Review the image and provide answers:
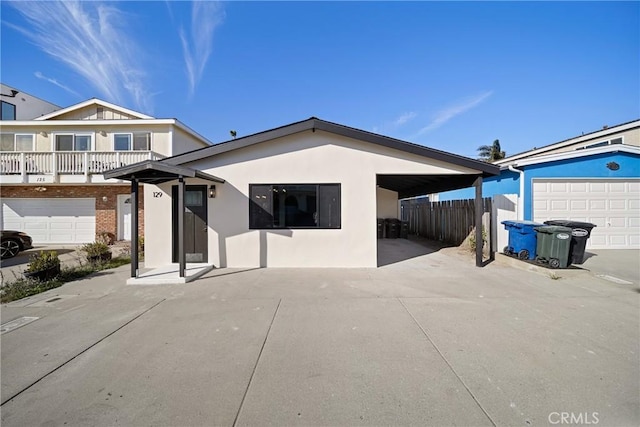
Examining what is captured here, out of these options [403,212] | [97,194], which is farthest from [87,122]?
[403,212]

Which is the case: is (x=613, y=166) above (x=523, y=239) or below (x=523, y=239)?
above

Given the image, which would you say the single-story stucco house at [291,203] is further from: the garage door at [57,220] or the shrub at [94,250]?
the garage door at [57,220]

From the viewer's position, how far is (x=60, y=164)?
12.4 meters

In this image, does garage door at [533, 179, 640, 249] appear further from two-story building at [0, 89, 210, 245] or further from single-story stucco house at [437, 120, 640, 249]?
two-story building at [0, 89, 210, 245]

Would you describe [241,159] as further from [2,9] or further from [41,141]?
[41,141]

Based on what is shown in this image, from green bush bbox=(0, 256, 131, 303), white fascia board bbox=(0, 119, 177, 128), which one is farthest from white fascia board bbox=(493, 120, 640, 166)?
white fascia board bbox=(0, 119, 177, 128)

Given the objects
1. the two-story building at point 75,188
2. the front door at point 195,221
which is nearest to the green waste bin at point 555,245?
the front door at point 195,221

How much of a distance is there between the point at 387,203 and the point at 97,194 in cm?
1464

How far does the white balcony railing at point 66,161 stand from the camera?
12.4 meters

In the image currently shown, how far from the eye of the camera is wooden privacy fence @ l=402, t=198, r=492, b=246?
10.5 m

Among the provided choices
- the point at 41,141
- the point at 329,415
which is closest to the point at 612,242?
the point at 329,415

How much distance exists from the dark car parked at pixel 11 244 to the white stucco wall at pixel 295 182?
671 cm

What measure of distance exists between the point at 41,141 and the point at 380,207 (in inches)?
690

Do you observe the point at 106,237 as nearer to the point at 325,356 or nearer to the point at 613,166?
the point at 325,356
